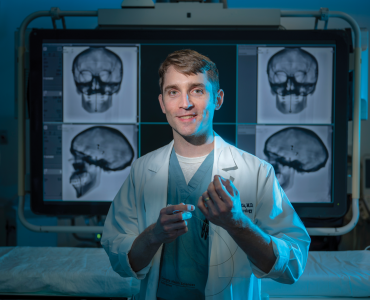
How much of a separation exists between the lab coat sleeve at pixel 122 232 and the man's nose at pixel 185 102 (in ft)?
1.11

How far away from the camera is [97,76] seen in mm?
1511

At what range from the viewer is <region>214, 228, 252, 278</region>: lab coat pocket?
3.14 feet

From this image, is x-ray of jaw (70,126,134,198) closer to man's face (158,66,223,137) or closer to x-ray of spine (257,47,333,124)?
man's face (158,66,223,137)

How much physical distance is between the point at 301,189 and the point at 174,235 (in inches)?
37.0

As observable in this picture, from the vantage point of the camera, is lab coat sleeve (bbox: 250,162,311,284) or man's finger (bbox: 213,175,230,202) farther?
lab coat sleeve (bbox: 250,162,311,284)

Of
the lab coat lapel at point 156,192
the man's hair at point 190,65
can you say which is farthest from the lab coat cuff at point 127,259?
the man's hair at point 190,65

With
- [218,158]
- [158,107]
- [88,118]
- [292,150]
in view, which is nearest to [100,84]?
[88,118]

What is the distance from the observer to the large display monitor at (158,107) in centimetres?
148

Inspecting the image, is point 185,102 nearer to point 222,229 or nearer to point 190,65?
point 190,65

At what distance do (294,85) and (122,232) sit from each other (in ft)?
3.63

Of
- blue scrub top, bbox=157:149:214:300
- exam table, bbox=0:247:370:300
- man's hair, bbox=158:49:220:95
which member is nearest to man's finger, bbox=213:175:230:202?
blue scrub top, bbox=157:149:214:300

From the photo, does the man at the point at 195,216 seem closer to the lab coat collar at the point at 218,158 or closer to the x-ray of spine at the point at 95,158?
the lab coat collar at the point at 218,158

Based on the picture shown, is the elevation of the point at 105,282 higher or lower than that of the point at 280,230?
lower

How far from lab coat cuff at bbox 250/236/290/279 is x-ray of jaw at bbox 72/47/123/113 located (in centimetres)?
106
